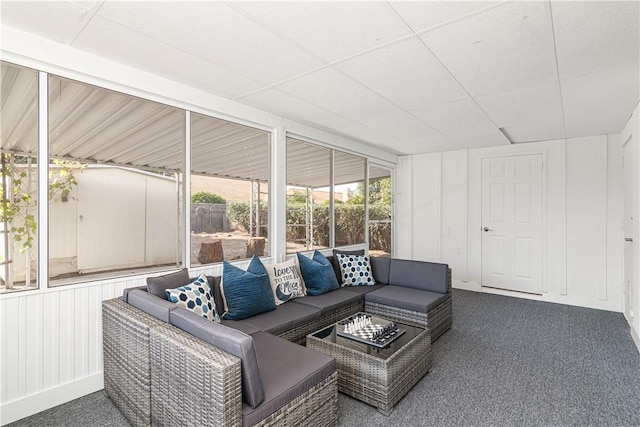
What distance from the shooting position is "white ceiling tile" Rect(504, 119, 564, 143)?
3990 millimetres

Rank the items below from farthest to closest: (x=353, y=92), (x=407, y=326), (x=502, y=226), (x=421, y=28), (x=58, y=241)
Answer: (x=502, y=226), (x=353, y=92), (x=407, y=326), (x=58, y=241), (x=421, y=28)

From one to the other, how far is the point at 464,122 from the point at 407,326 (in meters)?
2.54

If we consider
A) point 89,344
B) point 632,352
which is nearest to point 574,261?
point 632,352

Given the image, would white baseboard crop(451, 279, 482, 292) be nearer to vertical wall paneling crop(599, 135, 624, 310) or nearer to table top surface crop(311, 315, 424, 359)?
vertical wall paneling crop(599, 135, 624, 310)

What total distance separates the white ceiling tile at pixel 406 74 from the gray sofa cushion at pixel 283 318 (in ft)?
6.61

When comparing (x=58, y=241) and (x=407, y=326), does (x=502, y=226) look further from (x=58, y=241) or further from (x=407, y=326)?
(x=58, y=241)

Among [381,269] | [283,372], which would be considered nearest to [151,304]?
[283,372]

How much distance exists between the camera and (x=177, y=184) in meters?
2.93

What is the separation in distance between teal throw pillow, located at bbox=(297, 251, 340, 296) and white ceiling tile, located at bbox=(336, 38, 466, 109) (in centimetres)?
185

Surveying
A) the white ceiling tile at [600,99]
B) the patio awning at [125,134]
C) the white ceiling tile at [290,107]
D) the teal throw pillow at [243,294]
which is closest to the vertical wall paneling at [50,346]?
the teal throw pillow at [243,294]

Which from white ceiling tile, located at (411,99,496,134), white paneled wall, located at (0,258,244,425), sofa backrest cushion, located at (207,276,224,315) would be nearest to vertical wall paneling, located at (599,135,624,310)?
white ceiling tile, located at (411,99,496,134)

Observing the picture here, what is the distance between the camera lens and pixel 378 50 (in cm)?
216

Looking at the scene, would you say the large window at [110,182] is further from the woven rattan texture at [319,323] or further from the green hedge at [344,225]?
the green hedge at [344,225]

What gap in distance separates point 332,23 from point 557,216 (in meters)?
4.58
